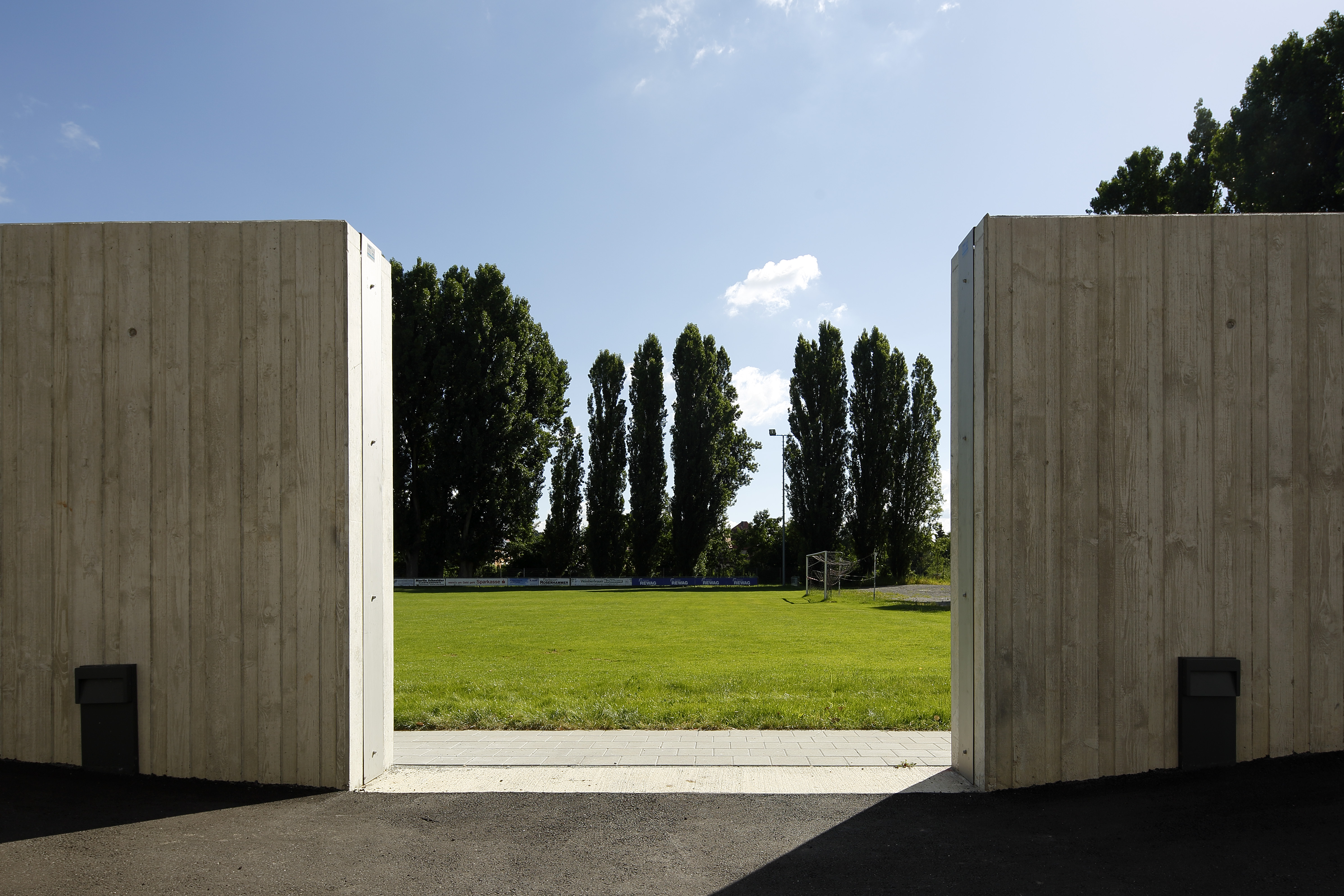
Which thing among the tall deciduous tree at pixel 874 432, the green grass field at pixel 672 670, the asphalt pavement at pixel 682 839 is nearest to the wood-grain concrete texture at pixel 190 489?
the asphalt pavement at pixel 682 839

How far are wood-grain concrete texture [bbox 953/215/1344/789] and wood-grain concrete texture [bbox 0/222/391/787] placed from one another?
3.63m

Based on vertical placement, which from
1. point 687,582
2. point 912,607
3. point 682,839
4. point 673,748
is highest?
point 682,839

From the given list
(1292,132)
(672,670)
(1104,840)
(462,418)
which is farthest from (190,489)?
(462,418)

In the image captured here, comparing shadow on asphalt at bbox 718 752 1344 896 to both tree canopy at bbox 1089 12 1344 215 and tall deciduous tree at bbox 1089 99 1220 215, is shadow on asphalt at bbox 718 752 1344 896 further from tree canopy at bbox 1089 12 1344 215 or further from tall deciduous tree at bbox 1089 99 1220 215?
tall deciduous tree at bbox 1089 99 1220 215

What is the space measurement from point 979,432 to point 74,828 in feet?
16.2

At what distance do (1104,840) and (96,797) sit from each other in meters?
4.90

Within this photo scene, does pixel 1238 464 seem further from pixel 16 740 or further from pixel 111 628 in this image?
pixel 16 740

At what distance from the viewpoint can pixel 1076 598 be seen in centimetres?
448

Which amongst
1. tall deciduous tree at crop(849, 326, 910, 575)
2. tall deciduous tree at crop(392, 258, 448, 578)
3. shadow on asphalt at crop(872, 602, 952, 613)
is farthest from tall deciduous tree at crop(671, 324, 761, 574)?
shadow on asphalt at crop(872, 602, 952, 613)

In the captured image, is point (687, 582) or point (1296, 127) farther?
point (687, 582)

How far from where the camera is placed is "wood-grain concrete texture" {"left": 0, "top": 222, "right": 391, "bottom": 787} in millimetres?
4500

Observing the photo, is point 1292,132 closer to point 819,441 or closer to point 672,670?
point 672,670

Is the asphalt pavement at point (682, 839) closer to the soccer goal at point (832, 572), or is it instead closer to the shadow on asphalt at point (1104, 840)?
the shadow on asphalt at point (1104, 840)

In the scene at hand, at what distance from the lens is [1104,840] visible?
11.8ft
